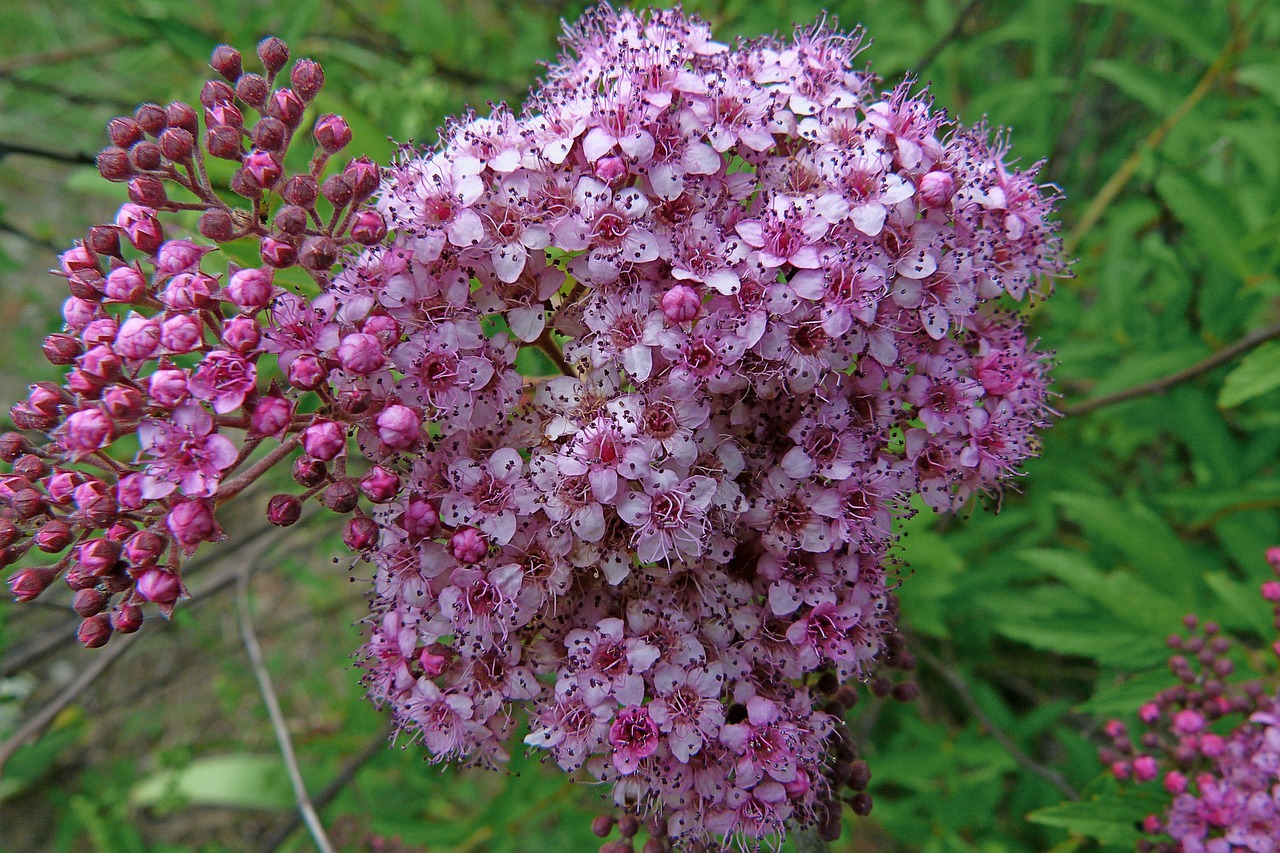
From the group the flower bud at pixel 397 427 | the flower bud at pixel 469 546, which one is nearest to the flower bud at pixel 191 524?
the flower bud at pixel 397 427

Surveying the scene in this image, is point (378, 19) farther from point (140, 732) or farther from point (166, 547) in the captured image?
point (140, 732)

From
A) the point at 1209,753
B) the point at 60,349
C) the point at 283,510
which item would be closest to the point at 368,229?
the point at 283,510

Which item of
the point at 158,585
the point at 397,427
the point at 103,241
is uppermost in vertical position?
the point at 103,241

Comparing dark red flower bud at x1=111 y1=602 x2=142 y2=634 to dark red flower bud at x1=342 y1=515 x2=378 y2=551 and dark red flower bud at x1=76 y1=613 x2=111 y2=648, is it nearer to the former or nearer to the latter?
dark red flower bud at x1=76 y1=613 x2=111 y2=648

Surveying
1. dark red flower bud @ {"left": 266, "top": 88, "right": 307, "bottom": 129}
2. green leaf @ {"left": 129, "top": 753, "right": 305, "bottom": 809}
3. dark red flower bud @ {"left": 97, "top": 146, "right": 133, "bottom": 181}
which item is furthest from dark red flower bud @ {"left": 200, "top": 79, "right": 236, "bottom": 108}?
green leaf @ {"left": 129, "top": 753, "right": 305, "bottom": 809}

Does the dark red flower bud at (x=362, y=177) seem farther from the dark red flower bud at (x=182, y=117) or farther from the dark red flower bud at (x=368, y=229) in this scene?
the dark red flower bud at (x=182, y=117)

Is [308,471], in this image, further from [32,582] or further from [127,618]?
[32,582]

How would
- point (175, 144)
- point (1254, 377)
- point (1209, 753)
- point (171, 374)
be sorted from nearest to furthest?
point (171, 374)
point (175, 144)
point (1209, 753)
point (1254, 377)
